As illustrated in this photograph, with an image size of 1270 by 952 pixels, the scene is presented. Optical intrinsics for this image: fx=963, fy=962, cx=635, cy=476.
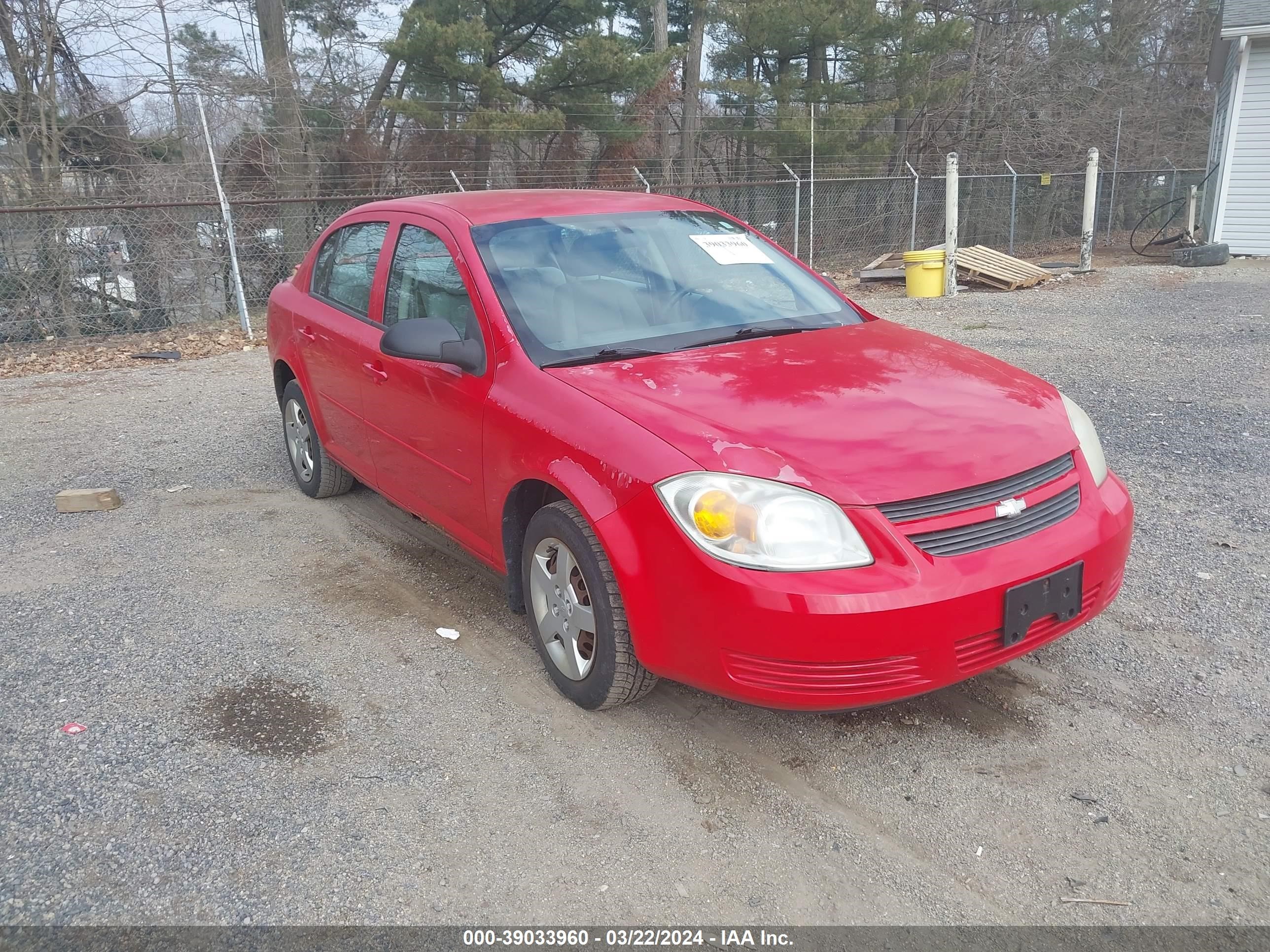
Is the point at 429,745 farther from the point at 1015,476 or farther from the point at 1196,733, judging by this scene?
the point at 1196,733

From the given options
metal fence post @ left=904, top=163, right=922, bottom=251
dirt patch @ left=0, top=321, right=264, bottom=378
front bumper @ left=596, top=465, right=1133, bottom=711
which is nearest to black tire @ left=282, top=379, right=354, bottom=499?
front bumper @ left=596, top=465, right=1133, bottom=711

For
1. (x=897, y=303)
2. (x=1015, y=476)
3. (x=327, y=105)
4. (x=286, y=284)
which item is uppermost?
(x=327, y=105)

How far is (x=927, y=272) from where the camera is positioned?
13539 millimetres

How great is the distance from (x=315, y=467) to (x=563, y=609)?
273 cm

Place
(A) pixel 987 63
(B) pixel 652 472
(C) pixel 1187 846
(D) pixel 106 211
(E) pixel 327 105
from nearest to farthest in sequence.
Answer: (C) pixel 1187 846, (B) pixel 652 472, (D) pixel 106 211, (E) pixel 327 105, (A) pixel 987 63

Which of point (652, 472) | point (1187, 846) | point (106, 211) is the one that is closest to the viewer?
point (1187, 846)

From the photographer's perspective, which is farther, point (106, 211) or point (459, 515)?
point (106, 211)

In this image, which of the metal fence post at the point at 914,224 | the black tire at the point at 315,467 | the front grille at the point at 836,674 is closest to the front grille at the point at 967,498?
the front grille at the point at 836,674

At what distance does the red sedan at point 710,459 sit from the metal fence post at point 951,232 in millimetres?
9972

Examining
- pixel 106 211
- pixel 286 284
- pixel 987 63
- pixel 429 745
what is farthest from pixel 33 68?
pixel 987 63

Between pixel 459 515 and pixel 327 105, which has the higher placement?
pixel 327 105

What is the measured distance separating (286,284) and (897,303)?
952 cm

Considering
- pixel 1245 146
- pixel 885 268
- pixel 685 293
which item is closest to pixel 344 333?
pixel 685 293

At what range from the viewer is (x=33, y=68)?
43.7 ft
